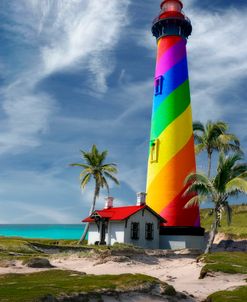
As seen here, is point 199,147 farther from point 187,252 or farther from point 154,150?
point 187,252

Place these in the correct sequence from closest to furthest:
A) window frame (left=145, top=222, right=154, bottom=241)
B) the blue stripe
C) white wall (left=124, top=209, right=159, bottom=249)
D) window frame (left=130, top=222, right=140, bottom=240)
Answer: white wall (left=124, top=209, right=159, bottom=249) < window frame (left=130, top=222, right=140, bottom=240) < window frame (left=145, top=222, right=154, bottom=241) < the blue stripe

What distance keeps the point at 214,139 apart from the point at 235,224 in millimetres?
10678

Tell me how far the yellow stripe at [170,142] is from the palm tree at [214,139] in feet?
29.9

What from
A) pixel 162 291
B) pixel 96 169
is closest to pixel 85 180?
pixel 96 169

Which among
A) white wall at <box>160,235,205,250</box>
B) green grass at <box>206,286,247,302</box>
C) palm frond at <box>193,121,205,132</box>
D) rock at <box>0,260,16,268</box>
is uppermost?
palm frond at <box>193,121,205,132</box>

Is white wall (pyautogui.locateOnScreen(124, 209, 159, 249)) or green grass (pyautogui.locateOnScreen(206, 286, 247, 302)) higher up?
white wall (pyautogui.locateOnScreen(124, 209, 159, 249))

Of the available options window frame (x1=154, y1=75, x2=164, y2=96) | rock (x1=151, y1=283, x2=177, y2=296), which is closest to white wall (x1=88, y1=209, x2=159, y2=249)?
window frame (x1=154, y1=75, x2=164, y2=96)

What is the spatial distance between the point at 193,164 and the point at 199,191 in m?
3.40

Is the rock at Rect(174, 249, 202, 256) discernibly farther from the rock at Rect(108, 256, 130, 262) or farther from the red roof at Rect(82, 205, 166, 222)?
the rock at Rect(108, 256, 130, 262)

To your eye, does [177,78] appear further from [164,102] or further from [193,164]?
[193,164]

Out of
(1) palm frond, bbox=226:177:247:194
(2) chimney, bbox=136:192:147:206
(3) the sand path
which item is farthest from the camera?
(2) chimney, bbox=136:192:147:206

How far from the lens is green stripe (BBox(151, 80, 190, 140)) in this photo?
33.5 meters

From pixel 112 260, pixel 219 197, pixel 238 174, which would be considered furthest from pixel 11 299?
pixel 238 174

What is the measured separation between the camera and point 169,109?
33.6 metres
